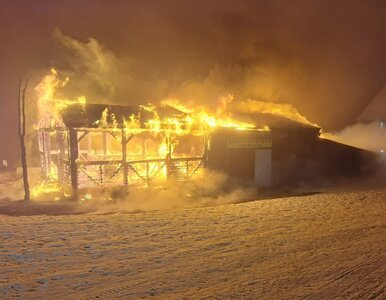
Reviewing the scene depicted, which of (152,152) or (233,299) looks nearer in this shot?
(233,299)

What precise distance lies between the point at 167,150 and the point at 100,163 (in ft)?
10.8

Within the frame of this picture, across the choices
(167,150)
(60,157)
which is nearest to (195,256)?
(167,150)

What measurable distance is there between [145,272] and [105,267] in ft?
2.57

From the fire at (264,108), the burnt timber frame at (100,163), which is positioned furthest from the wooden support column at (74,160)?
the fire at (264,108)

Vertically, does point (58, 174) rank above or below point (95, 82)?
below

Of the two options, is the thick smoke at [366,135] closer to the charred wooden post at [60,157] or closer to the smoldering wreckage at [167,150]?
the smoldering wreckage at [167,150]

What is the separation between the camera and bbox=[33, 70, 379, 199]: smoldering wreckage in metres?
13.8

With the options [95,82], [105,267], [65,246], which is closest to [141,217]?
[65,246]

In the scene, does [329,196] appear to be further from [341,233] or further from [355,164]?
[355,164]

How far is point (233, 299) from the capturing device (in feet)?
15.4

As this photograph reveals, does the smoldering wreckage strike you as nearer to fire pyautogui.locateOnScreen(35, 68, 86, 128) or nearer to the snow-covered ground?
fire pyautogui.locateOnScreen(35, 68, 86, 128)

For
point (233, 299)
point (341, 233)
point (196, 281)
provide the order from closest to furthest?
point (233, 299)
point (196, 281)
point (341, 233)

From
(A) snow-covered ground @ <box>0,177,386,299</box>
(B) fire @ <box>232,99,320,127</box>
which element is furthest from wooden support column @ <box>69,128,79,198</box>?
(B) fire @ <box>232,99,320,127</box>

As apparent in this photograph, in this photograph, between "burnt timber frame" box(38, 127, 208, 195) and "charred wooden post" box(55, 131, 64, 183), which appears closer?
"burnt timber frame" box(38, 127, 208, 195)
